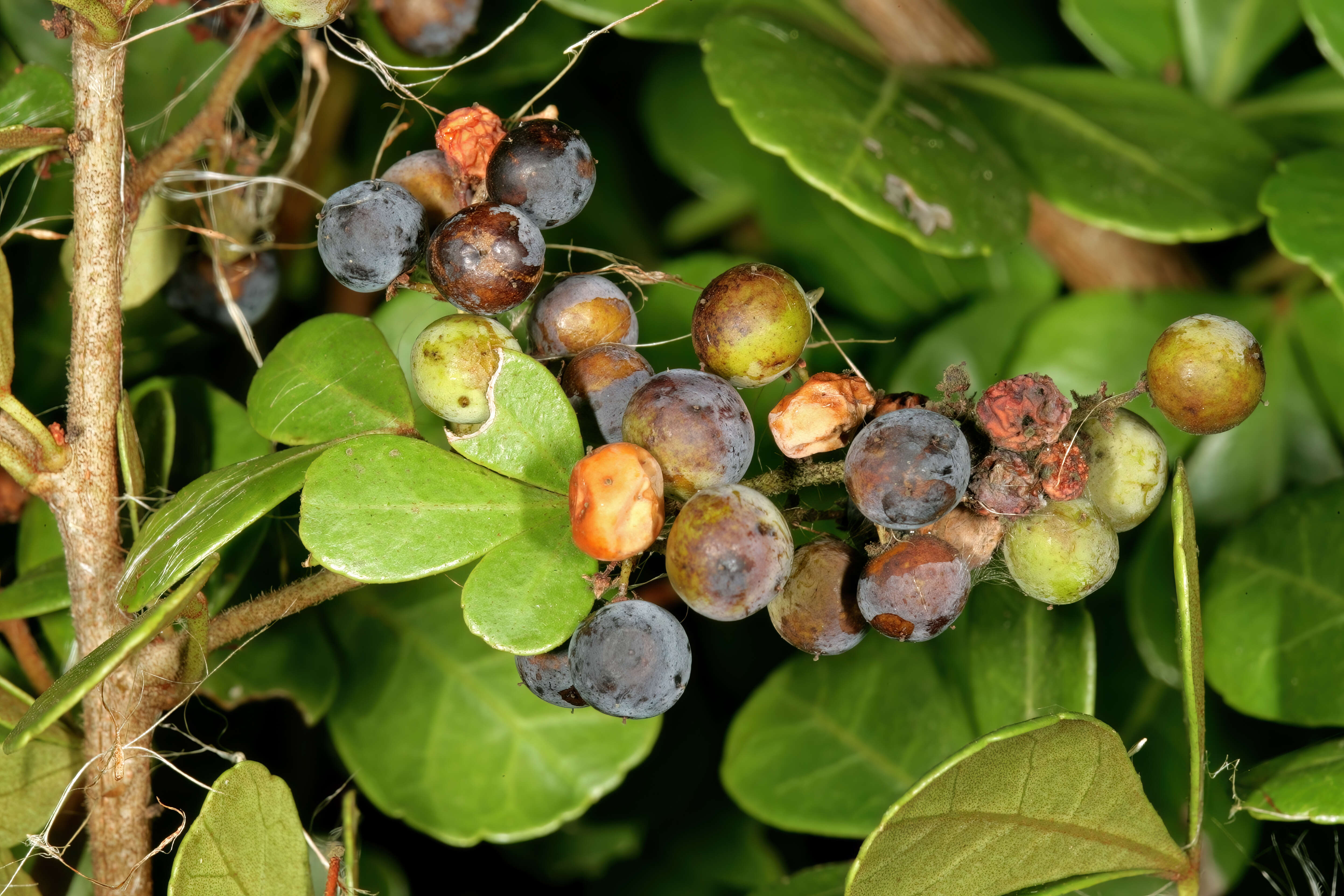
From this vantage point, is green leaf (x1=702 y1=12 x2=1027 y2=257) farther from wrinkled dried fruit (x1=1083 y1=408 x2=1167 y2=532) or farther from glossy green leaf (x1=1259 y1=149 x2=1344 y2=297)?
wrinkled dried fruit (x1=1083 y1=408 x2=1167 y2=532)

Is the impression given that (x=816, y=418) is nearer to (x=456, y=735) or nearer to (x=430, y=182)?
(x=430, y=182)

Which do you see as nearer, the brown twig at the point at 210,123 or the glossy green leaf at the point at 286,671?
the brown twig at the point at 210,123

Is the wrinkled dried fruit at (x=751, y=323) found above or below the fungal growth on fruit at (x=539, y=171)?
below

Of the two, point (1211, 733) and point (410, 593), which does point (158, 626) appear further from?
point (1211, 733)

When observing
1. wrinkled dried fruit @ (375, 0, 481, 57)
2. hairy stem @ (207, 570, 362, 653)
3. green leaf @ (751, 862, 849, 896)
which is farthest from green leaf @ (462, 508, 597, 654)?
wrinkled dried fruit @ (375, 0, 481, 57)

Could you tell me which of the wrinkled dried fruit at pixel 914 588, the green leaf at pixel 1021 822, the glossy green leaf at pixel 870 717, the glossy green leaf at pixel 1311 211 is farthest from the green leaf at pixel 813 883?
the glossy green leaf at pixel 1311 211

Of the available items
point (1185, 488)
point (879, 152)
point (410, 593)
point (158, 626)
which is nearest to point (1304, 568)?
point (1185, 488)

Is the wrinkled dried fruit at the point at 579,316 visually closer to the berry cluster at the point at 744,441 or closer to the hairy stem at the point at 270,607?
the berry cluster at the point at 744,441
